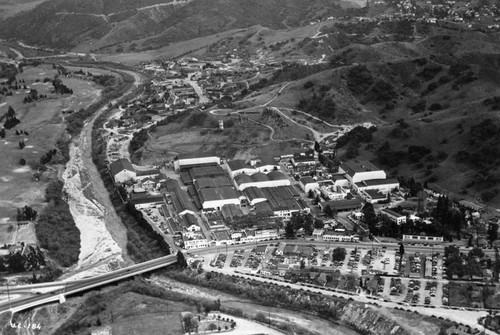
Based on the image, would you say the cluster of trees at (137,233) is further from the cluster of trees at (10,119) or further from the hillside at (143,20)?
the hillside at (143,20)

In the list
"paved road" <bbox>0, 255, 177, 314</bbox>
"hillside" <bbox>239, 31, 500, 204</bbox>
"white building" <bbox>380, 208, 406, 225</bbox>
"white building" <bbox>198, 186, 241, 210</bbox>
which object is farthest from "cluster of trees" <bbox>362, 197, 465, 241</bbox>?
"paved road" <bbox>0, 255, 177, 314</bbox>

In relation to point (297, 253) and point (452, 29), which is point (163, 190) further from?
point (452, 29)

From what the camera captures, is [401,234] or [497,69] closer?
[401,234]

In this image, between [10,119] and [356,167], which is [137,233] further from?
[10,119]

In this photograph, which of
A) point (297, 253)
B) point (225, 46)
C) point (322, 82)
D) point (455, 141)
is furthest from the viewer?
point (225, 46)

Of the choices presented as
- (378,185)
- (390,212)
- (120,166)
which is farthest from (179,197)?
(390,212)

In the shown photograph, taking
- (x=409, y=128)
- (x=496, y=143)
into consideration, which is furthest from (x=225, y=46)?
(x=496, y=143)

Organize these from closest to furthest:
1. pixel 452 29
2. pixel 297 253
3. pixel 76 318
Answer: pixel 76 318 → pixel 297 253 → pixel 452 29
